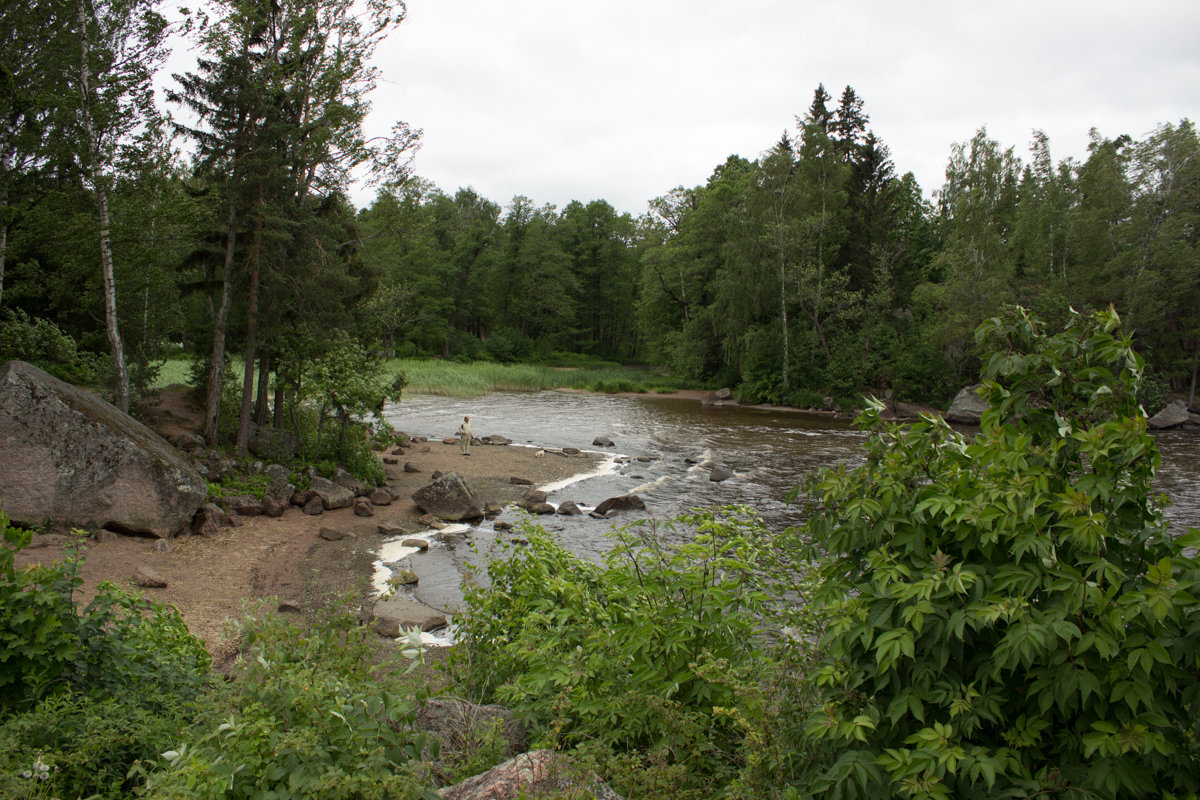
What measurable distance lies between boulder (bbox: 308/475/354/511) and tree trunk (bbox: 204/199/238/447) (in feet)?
8.60

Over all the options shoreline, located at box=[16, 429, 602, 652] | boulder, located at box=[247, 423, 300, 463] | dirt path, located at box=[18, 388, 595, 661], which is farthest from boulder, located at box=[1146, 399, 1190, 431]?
boulder, located at box=[247, 423, 300, 463]

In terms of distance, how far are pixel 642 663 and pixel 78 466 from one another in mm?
11053

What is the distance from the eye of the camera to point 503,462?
74.6 feet

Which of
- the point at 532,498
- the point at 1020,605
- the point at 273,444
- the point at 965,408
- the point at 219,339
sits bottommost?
the point at 532,498

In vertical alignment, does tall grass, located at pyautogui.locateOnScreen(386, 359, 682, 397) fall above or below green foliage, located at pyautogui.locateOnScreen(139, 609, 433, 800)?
below

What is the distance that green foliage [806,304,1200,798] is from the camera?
267 cm

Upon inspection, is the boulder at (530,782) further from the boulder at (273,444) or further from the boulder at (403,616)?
the boulder at (273,444)

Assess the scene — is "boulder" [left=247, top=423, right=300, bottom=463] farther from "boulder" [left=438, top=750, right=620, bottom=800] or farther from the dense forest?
"boulder" [left=438, top=750, right=620, bottom=800]

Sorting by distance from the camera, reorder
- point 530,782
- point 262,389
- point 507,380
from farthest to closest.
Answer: point 507,380, point 262,389, point 530,782

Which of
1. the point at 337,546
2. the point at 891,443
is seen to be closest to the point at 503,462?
the point at 337,546

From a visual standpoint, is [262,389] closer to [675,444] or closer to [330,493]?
[330,493]

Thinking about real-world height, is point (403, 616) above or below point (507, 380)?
below

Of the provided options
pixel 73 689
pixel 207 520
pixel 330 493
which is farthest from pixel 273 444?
pixel 73 689

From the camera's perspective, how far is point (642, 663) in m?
4.29
